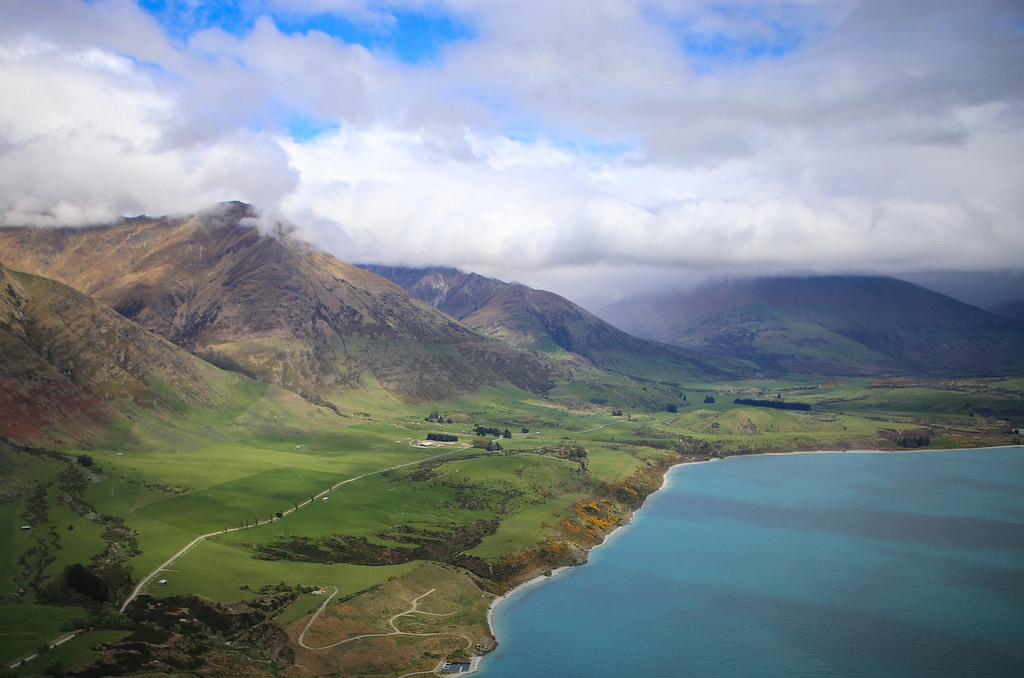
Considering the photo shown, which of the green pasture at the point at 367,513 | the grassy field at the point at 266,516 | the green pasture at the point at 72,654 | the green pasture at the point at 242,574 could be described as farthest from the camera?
the green pasture at the point at 367,513

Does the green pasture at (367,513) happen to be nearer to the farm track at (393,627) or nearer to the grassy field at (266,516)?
the grassy field at (266,516)

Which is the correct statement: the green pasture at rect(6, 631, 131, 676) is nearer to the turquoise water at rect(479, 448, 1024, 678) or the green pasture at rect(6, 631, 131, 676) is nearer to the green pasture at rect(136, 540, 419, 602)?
the green pasture at rect(136, 540, 419, 602)

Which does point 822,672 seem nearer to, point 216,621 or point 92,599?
point 216,621

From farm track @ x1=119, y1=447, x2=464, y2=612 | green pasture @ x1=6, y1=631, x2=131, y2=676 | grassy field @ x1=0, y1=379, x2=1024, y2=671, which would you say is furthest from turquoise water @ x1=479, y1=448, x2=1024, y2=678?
farm track @ x1=119, y1=447, x2=464, y2=612

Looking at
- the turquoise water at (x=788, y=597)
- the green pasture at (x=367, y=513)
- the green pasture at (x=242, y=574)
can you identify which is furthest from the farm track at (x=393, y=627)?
the green pasture at (x=367, y=513)

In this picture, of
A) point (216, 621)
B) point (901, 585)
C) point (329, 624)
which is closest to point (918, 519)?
point (901, 585)

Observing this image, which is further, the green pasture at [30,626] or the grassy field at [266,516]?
the grassy field at [266,516]

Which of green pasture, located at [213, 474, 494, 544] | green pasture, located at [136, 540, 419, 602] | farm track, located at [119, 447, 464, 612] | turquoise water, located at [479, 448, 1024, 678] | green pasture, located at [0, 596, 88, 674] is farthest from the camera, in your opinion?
green pasture, located at [213, 474, 494, 544]

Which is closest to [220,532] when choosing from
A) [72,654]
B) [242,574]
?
[242,574]

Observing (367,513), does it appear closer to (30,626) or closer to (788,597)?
(30,626)
